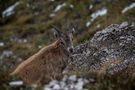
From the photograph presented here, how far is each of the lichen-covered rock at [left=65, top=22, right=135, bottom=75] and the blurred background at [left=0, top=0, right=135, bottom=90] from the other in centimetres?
1504

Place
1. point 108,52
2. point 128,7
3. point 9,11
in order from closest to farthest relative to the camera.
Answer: point 108,52 < point 128,7 < point 9,11

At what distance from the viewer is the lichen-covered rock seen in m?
16.7

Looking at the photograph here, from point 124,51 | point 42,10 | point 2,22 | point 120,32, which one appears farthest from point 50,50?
point 2,22

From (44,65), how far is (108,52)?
342 centimetres

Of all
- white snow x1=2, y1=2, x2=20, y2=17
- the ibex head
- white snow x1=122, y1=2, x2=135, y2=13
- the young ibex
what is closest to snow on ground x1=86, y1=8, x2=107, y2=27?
white snow x1=122, y1=2, x2=135, y2=13

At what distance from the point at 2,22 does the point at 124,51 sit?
153 feet

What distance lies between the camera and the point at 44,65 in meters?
15.4

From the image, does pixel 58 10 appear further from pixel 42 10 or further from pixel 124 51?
pixel 124 51

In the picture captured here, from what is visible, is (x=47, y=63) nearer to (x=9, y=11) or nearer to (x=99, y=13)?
(x=99, y=13)

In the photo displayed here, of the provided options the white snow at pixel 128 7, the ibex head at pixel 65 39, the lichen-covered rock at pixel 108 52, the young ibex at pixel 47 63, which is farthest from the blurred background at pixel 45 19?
the young ibex at pixel 47 63

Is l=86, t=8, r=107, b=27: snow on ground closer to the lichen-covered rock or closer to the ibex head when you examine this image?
the lichen-covered rock

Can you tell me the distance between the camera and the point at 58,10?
177 feet

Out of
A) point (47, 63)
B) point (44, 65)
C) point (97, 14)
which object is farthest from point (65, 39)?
point (97, 14)

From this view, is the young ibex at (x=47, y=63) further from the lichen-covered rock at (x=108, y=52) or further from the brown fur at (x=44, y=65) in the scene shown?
the lichen-covered rock at (x=108, y=52)
